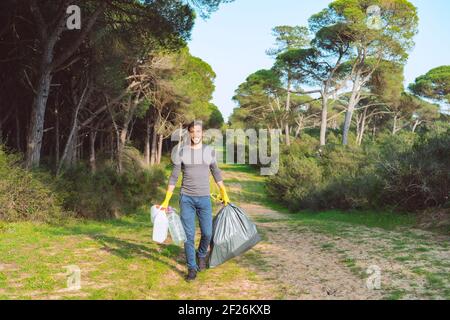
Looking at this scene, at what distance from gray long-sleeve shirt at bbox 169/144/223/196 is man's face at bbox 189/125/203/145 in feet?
0.38

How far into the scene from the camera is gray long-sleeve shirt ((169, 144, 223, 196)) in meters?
5.39

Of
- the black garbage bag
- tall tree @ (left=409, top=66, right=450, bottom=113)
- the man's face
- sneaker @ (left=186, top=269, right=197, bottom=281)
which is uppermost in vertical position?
tall tree @ (left=409, top=66, right=450, bottom=113)

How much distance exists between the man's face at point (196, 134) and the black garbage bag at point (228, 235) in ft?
3.56

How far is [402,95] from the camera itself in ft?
141

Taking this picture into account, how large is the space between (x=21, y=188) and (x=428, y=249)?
8.50 metres

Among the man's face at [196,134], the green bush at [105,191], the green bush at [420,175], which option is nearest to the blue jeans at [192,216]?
the man's face at [196,134]

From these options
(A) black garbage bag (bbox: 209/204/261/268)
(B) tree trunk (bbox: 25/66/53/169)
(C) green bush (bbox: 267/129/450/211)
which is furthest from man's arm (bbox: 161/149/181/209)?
(B) tree trunk (bbox: 25/66/53/169)

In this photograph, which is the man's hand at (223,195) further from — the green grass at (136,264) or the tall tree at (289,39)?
the tall tree at (289,39)

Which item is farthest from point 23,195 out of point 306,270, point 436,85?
point 436,85

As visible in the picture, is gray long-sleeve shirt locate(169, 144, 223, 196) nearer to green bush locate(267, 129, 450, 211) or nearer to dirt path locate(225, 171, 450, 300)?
dirt path locate(225, 171, 450, 300)

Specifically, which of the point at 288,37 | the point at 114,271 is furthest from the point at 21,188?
the point at 288,37

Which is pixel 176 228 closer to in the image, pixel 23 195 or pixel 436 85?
pixel 23 195

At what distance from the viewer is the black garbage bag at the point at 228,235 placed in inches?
233

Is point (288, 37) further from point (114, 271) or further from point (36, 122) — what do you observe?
point (114, 271)
